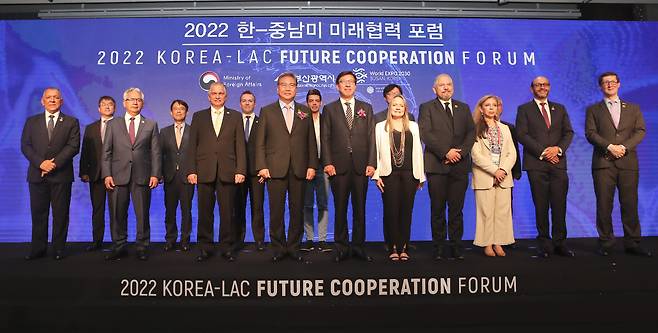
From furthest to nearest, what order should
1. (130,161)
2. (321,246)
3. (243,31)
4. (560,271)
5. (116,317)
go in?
(243,31)
(321,246)
(130,161)
(560,271)
(116,317)

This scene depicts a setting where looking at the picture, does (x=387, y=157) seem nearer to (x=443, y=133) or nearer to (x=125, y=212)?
(x=443, y=133)

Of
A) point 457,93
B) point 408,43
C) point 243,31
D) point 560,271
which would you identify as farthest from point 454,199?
point 243,31

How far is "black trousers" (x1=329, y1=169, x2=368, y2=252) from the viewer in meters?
Answer: 3.82

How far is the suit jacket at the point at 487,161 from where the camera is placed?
3.93 metres

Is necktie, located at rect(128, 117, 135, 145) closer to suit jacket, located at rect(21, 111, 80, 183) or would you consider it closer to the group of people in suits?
the group of people in suits

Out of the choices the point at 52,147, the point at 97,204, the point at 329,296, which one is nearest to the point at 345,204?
the point at 329,296

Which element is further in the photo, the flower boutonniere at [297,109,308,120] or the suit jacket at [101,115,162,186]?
the suit jacket at [101,115,162,186]

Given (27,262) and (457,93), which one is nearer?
(27,262)

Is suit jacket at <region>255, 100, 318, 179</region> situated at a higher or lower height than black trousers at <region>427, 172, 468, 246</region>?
higher

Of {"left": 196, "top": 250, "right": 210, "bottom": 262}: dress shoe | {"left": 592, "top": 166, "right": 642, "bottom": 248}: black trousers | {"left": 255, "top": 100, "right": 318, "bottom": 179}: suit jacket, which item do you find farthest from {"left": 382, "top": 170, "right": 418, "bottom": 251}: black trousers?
{"left": 592, "top": 166, "right": 642, "bottom": 248}: black trousers

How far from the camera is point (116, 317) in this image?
3045 mm

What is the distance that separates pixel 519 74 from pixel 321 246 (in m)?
3.66

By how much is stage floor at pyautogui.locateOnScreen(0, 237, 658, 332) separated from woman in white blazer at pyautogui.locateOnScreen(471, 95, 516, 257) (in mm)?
432

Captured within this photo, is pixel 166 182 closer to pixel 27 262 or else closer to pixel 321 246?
pixel 27 262
